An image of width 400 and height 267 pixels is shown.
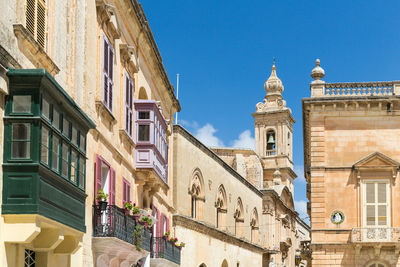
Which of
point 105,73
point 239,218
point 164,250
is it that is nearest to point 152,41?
point 105,73

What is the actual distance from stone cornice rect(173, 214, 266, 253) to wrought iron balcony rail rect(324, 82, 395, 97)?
26.2 feet

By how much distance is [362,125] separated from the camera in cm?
3444

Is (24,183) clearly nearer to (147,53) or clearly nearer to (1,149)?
(1,149)

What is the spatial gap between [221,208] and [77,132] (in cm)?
2506

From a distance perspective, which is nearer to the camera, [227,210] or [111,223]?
[111,223]

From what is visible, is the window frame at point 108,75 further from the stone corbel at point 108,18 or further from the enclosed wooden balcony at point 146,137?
the enclosed wooden balcony at point 146,137

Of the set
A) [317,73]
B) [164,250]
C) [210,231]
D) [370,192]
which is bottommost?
[164,250]

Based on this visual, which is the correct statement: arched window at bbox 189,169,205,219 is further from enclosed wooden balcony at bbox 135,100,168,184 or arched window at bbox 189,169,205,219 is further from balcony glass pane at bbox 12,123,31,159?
balcony glass pane at bbox 12,123,31,159

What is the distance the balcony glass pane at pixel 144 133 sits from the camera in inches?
866

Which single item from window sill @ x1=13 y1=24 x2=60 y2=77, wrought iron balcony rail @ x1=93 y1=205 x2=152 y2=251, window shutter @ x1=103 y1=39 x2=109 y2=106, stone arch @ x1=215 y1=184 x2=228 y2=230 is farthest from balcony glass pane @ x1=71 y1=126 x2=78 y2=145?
stone arch @ x1=215 y1=184 x2=228 y2=230

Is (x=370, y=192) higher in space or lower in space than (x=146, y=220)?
higher

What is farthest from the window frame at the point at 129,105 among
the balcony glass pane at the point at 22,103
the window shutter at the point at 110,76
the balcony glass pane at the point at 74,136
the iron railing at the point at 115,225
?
the balcony glass pane at the point at 22,103

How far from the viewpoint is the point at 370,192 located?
3347 cm

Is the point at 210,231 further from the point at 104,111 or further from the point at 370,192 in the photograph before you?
the point at 104,111
